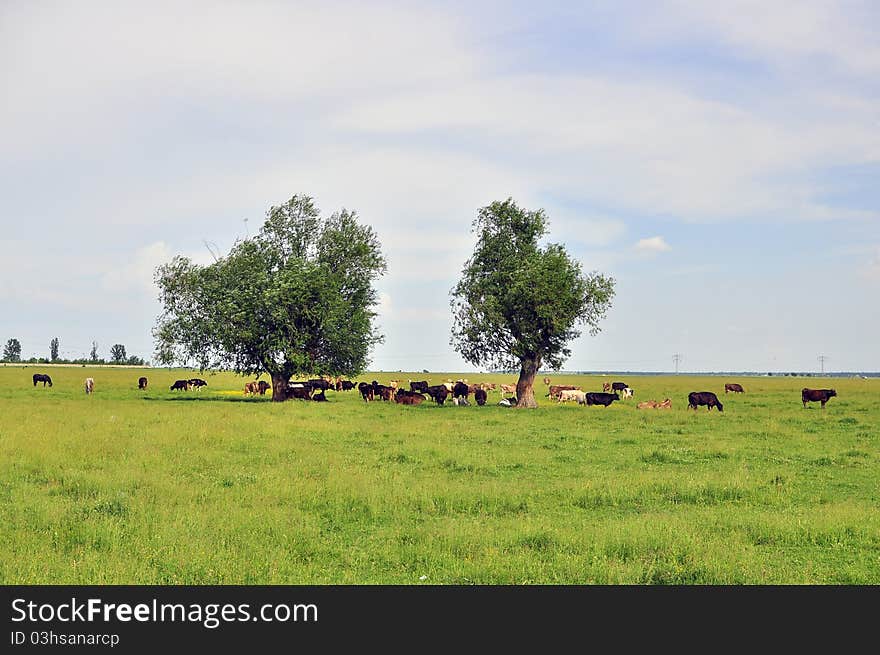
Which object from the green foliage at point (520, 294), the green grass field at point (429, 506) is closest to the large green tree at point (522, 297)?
the green foliage at point (520, 294)

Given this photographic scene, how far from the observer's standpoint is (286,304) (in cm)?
5328

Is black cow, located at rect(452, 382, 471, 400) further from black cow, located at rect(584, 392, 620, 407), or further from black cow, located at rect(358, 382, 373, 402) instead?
black cow, located at rect(584, 392, 620, 407)

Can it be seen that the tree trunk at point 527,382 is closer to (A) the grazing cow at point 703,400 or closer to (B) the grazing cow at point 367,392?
(A) the grazing cow at point 703,400

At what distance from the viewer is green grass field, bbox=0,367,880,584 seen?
11070 mm

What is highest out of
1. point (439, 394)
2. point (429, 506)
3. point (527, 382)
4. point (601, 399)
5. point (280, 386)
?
point (527, 382)

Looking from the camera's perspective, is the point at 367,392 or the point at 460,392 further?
the point at 367,392

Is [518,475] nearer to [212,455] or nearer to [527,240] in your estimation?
[212,455]

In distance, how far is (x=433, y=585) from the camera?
10.3m

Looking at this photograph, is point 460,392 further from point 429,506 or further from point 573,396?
point 429,506

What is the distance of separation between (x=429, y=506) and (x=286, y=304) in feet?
130

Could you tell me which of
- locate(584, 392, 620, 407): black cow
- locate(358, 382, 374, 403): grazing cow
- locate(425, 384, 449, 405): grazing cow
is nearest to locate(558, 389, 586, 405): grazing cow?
locate(584, 392, 620, 407): black cow

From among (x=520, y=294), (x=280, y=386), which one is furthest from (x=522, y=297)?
(x=280, y=386)

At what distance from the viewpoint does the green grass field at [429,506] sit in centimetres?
1107

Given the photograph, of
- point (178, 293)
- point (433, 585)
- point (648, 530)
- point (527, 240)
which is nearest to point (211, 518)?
point (433, 585)
